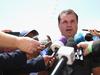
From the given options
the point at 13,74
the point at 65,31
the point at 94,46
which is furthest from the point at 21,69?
the point at 65,31

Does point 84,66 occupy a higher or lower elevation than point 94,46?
lower

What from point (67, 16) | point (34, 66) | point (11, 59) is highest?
point (67, 16)

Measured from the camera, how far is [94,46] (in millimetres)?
1099

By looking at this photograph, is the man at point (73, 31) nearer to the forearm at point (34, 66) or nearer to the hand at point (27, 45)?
the forearm at point (34, 66)

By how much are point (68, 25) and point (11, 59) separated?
39.5 inches

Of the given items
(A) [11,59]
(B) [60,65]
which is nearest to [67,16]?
(A) [11,59]

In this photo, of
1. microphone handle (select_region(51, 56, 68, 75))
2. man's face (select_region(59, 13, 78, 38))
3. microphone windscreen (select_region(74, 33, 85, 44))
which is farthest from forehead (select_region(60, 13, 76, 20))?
microphone handle (select_region(51, 56, 68, 75))

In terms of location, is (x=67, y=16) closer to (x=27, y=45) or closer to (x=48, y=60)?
(x=48, y=60)

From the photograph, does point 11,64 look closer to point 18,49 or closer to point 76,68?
point 18,49

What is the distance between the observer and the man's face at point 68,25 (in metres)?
1.86

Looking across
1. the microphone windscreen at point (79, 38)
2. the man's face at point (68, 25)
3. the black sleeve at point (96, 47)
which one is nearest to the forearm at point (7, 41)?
the black sleeve at point (96, 47)

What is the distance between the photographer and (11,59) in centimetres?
106

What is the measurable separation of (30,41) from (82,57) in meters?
0.33

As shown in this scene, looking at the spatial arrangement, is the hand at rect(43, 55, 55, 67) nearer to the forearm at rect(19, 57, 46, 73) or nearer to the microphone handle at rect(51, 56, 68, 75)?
the forearm at rect(19, 57, 46, 73)
